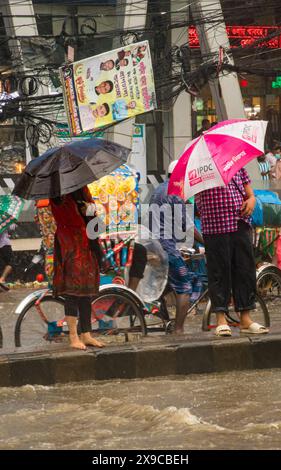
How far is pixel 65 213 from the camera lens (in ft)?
23.0

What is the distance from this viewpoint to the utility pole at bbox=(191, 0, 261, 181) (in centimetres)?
1825

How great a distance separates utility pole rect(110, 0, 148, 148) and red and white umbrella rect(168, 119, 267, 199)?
1224 cm

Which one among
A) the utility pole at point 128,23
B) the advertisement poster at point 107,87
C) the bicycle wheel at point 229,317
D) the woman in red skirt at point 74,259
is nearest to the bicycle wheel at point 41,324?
the woman in red skirt at point 74,259

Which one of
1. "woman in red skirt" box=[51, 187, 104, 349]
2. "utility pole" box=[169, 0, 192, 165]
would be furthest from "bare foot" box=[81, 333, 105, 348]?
"utility pole" box=[169, 0, 192, 165]

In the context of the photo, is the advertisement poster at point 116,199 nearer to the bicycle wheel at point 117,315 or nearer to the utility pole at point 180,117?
the bicycle wheel at point 117,315

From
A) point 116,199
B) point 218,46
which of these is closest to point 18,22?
point 218,46

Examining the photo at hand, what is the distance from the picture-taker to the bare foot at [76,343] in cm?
700

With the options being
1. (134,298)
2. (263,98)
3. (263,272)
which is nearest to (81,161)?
(134,298)

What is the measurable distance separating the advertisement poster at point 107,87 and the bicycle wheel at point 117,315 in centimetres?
747

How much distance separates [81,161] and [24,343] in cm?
177

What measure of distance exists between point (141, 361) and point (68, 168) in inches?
61.1

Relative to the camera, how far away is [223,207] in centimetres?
712

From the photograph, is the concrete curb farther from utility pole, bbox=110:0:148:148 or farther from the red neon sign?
the red neon sign

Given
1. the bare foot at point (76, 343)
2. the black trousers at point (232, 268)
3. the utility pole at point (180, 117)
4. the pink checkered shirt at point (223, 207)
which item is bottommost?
the bare foot at point (76, 343)
